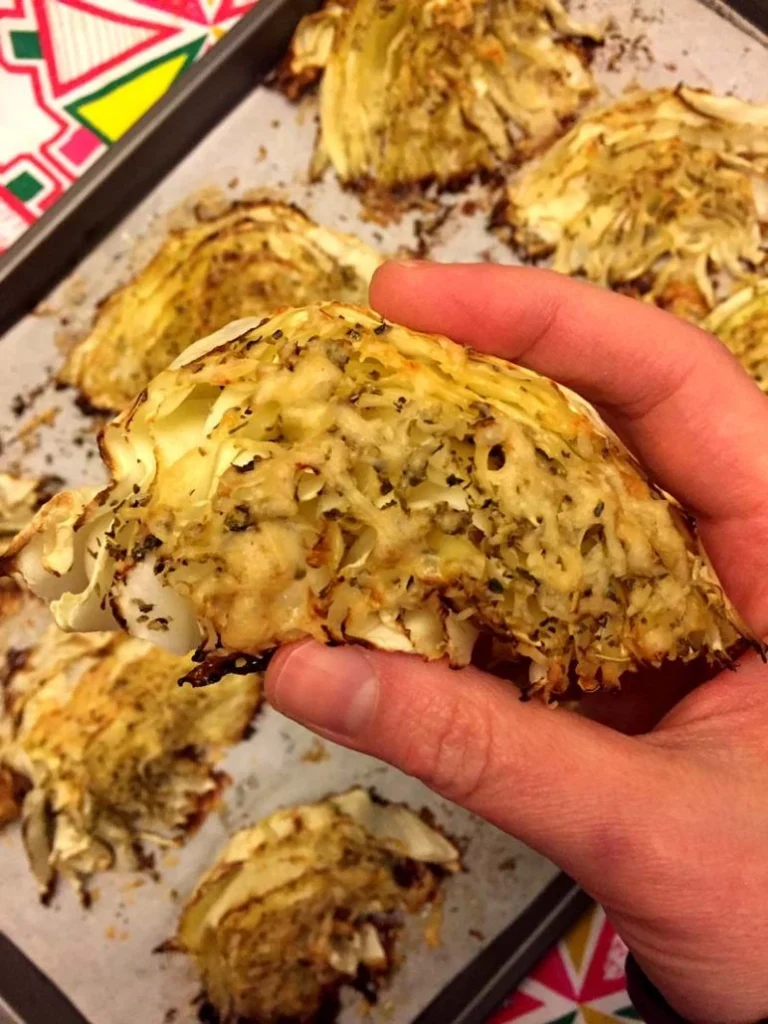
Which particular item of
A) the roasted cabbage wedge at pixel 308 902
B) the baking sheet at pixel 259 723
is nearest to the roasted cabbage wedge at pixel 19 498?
the baking sheet at pixel 259 723

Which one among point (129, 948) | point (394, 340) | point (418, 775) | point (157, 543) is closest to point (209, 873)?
point (129, 948)

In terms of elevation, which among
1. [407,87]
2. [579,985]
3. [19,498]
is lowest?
[579,985]

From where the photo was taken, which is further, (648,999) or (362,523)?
(648,999)

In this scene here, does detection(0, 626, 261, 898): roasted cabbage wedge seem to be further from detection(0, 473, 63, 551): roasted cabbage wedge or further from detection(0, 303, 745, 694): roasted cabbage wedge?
detection(0, 303, 745, 694): roasted cabbage wedge

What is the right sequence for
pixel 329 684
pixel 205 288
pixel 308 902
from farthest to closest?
1. pixel 205 288
2. pixel 308 902
3. pixel 329 684

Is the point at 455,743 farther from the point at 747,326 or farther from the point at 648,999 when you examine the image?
the point at 747,326

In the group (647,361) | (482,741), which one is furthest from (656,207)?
(482,741)

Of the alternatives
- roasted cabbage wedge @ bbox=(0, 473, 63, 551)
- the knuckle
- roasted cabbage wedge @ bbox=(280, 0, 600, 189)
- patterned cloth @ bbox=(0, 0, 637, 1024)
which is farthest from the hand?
patterned cloth @ bbox=(0, 0, 637, 1024)

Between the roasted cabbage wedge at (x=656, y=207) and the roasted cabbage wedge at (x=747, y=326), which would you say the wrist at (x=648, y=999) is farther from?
the roasted cabbage wedge at (x=656, y=207)

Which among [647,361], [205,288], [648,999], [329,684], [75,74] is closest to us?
[329,684]

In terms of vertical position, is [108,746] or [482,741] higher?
[482,741]
